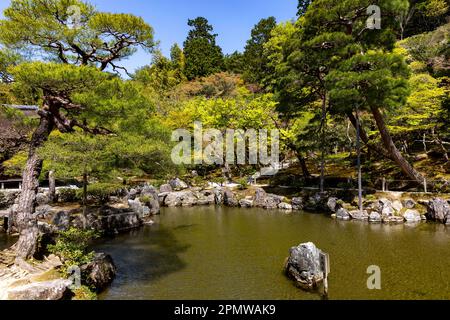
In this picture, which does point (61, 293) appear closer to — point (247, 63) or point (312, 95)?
point (312, 95)

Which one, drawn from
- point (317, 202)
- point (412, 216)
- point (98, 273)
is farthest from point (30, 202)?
point (412, 216)

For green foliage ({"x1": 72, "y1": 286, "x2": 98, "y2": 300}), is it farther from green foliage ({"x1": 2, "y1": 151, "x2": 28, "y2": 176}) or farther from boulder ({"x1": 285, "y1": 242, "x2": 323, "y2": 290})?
green foliage ({"x1": 2, "y1": 151, "x2": 28, "y2": 176})

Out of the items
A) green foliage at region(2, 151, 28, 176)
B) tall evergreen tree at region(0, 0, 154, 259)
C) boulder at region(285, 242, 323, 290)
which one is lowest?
boulder at region(285, 242, 323, 290)

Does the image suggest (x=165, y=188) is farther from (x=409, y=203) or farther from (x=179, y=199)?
(x=409, y=203)

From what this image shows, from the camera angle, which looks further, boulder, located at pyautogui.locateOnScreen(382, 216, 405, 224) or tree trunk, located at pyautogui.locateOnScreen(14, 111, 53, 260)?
boulder, located at pyautogui.locateOnScreen(382, 216, 405, 224)

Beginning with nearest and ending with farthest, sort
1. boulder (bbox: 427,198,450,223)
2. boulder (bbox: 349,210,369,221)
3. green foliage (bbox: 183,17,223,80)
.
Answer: boulder (bbox: 427,198,450,223), boulder (bbox: 349,210,369,221), green foliage (bbox: 183,17,223,80)

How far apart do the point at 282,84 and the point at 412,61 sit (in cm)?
1504

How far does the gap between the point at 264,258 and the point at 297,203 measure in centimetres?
990

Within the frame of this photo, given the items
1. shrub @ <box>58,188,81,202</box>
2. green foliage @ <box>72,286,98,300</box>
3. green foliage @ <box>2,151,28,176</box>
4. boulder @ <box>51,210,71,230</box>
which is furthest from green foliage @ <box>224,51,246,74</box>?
green foliage @ <box>72,286,98,300</box>

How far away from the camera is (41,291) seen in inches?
263

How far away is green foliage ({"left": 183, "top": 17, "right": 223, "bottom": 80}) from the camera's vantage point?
48875mm

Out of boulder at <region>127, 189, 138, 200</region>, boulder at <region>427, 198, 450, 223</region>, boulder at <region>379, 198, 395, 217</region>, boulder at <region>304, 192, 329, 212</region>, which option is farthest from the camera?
boulder at <region>127, 189, 138, 200</region>

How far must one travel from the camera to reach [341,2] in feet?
51.5

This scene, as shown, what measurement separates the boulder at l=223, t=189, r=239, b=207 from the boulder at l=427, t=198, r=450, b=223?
11.4m
